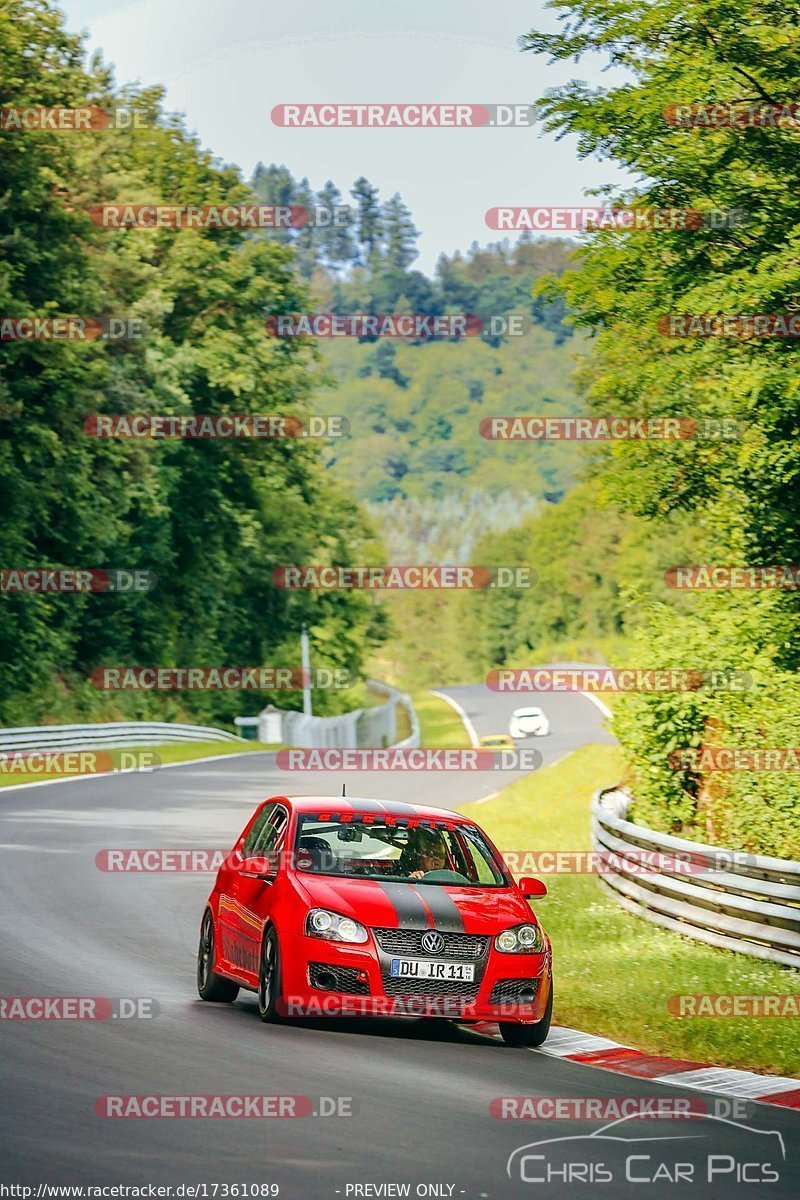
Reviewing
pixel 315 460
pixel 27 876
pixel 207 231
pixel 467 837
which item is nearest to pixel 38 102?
pixel 207 231

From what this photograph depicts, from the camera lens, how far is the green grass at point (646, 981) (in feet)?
37.1

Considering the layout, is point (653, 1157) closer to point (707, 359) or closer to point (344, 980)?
point (344, 980)

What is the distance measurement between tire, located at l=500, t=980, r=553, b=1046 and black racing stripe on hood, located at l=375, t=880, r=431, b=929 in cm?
88

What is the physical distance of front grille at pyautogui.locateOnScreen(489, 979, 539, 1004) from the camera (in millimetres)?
11031

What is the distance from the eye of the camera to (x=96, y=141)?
188 ft

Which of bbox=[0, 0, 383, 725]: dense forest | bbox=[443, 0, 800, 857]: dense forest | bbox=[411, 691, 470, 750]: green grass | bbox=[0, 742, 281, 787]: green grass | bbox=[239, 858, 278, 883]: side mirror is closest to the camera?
bbox=[239, 858, 278, 883]: side mirror

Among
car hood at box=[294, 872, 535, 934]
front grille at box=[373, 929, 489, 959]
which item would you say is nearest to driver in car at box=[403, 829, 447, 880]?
Answer: car hood at box=[294, 872, 535, 934]

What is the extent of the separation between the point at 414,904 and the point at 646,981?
10.8 feet

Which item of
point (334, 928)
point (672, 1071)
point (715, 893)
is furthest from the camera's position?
point (715, 893)

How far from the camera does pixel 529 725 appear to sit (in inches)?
3295

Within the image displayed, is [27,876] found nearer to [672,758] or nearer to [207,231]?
[672,758]

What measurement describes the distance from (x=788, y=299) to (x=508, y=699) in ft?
324

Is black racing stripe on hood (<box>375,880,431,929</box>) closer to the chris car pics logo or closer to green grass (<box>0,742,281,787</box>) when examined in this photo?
the chris car pics logo

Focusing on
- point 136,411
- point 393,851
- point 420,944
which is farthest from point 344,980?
point 136,411
